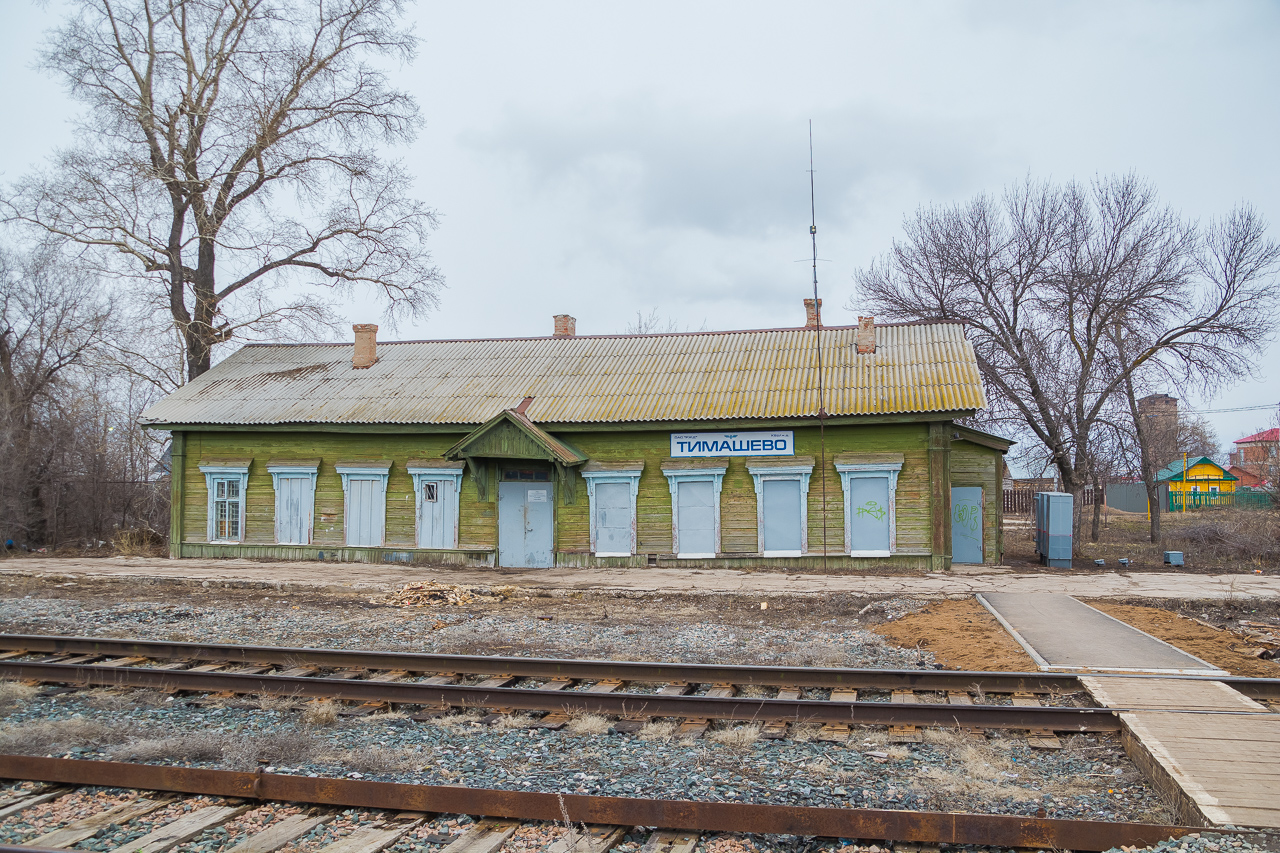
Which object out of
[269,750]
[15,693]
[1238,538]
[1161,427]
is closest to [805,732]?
[269,750]

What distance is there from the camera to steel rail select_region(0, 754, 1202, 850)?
4285 mm

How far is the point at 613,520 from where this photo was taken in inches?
719

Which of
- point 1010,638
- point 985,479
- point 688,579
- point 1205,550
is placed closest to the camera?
point 1010,638

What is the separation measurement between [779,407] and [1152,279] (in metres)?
12.6

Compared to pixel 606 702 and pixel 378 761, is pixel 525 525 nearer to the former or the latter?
pixel 606 702

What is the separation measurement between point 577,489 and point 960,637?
1002 cm

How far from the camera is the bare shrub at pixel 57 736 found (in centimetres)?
593

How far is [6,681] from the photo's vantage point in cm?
786

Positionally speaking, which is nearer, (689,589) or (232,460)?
(689,589)

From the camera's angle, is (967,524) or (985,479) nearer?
(985,479)

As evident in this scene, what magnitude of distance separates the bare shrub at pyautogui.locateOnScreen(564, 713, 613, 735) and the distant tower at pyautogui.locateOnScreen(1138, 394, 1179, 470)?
86.8 ft

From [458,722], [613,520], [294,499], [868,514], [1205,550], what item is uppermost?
[294,499]

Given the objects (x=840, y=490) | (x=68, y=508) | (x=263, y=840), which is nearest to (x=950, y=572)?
(x=840, y=490)

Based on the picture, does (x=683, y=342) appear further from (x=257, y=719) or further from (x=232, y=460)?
(x=257, y=719)
